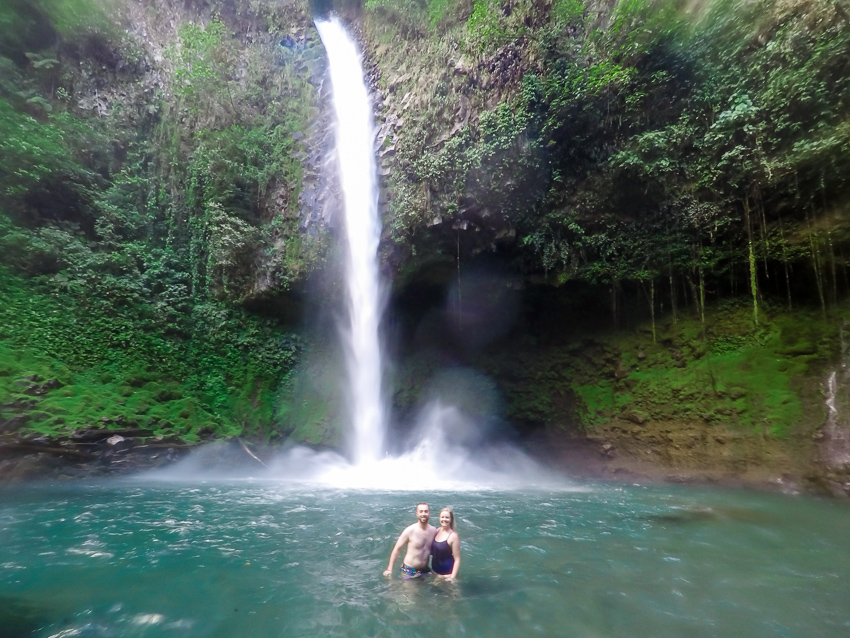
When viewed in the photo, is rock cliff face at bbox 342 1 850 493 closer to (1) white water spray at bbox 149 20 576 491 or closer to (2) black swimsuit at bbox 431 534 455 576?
(1) white water spray at bbox 149 20 576 491

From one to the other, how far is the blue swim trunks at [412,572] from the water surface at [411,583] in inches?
6.2

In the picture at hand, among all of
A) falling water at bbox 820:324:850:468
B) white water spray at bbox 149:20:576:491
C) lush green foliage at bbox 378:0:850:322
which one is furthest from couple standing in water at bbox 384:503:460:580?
lush green foliage at bbox 378:0:850:322

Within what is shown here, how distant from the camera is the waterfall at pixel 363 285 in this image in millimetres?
13586

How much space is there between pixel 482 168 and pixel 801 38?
21.2 ft

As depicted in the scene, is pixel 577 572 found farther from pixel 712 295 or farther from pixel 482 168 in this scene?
pixel 482 168

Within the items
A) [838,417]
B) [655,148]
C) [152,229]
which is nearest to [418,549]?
[838,417]

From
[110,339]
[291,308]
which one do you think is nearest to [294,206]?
[291,308]

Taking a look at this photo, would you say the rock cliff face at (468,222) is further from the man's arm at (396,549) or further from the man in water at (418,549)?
the man's arm at (396,549)

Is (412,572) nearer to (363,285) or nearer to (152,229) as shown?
(363,285)

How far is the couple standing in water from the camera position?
4.41m

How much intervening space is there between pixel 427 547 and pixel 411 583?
0.34m

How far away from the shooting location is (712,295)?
10656mm

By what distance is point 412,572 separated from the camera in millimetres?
4441

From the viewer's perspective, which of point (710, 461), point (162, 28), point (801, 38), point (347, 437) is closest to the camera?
point (801, 38)
